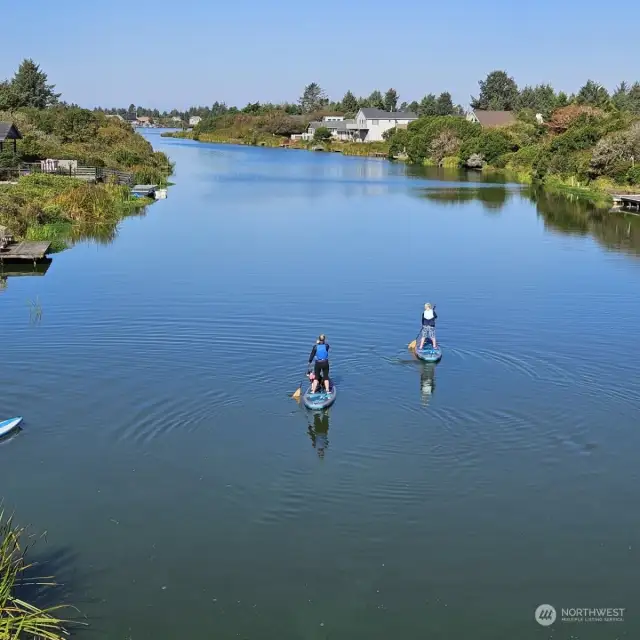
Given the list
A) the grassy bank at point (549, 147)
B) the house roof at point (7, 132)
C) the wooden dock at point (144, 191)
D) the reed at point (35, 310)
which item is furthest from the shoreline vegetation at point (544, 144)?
the reed at point (35, 310)

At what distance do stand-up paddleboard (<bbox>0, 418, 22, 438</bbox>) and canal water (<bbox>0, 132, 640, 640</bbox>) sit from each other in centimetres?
39

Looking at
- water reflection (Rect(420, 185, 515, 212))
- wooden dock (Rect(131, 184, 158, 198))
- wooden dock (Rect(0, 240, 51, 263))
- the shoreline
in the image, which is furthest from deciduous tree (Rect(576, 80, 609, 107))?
wooden dock (Rect(0, 240, 51, 263))

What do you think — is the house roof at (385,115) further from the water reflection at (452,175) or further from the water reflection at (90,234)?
the water reflection at (90,234)

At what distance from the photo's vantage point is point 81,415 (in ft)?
67.6

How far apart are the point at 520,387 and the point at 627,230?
1451 inches

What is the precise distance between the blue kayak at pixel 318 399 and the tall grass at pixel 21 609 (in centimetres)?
798

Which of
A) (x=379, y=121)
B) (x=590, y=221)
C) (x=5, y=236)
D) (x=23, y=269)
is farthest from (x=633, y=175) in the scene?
(x=379, y=121)

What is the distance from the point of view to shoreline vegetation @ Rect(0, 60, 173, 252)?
46844mm

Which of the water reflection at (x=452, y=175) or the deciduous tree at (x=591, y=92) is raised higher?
the deciduous tree at (x=591, y=92)

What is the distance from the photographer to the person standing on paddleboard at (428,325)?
24.7 metres

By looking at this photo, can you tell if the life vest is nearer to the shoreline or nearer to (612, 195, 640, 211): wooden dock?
(612, 195, 640, 211): wooden dock

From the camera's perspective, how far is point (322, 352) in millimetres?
21188

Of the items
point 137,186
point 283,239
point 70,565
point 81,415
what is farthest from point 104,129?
point 70,565

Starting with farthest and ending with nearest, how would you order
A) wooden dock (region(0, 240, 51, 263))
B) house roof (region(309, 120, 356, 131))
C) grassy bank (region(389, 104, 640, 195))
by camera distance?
house roof (region(309, 120, 356, 131)) < grassy bank (region(389, 104, 640, 195)) < wooden dock (region(0, 240, 51, 263))
